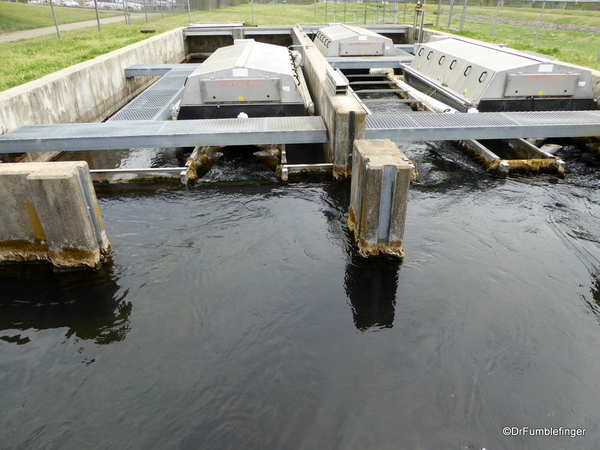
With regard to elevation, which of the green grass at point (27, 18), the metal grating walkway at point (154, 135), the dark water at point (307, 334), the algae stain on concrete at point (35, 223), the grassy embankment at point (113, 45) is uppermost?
the green grass at point (27, 18)

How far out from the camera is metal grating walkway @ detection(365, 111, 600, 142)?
29.5 ft

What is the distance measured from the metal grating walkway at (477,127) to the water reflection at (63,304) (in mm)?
5621

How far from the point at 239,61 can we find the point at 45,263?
6.49m

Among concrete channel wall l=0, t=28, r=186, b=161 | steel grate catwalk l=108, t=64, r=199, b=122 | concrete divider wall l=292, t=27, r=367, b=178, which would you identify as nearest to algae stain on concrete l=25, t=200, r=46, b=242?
concrete channel wall l=0, t=28, r=186, b=161

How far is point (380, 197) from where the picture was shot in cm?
628

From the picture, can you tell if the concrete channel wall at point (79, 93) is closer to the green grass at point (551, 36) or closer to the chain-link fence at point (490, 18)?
the chain-link fence at point (490, 18)

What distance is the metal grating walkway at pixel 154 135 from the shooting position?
8672mm

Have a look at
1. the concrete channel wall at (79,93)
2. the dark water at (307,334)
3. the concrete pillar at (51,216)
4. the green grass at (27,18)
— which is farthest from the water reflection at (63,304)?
the green grass at (27,18)

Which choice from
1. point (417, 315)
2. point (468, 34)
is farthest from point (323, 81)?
point (468, 34)

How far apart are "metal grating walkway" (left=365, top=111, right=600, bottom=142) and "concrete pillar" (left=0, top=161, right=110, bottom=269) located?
17.5 feet

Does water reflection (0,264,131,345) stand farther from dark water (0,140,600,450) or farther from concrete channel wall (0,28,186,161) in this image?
concrete channel wall (0,28,186,161)

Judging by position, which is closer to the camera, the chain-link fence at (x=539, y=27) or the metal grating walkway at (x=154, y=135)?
the metal grating walkway at (x=154, y=135)

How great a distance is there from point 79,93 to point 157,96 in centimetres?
197

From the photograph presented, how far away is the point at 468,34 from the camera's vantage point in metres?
19.6
